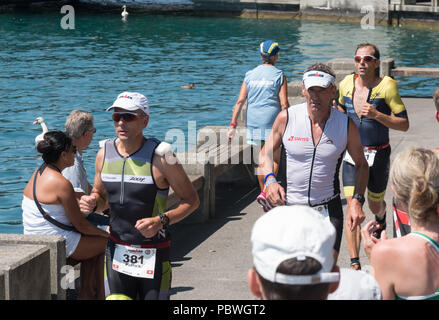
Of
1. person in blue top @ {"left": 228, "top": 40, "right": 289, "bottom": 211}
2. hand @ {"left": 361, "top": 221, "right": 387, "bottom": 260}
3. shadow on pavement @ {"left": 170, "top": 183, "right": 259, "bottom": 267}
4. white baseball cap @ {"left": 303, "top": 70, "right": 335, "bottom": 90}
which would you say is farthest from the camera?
person in blue top @ {"left": 228, "top": 40, "right": 289, "bottom": 211}

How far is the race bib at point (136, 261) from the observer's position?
5.53 metres

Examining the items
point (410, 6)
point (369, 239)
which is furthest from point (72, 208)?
point (410, 6)

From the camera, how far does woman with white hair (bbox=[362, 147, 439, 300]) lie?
3711 millimetres

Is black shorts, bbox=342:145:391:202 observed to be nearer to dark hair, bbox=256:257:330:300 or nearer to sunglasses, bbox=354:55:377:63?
sunglasses, bbox=354:55:377:63

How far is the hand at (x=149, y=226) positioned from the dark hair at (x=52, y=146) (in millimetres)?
1369

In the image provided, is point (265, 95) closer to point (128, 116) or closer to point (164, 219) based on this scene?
point (128, 116)

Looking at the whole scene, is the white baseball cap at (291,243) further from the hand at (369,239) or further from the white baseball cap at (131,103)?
the white baseball cap at (131,103)

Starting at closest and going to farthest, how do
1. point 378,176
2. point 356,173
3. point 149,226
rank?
point 149,226, point 356,173, point 378,176

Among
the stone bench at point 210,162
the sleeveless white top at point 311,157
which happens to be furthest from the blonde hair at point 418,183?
the stone bench at point 210,162

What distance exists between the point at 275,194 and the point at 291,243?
3455 millimetres

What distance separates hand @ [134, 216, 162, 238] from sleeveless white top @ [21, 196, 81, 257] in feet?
4.11

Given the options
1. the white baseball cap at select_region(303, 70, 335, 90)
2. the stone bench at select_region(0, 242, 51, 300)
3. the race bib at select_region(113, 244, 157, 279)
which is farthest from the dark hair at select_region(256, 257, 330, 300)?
the white baseball cap at select_region(303, 70, 335, 90)

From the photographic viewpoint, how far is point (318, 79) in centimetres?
620
